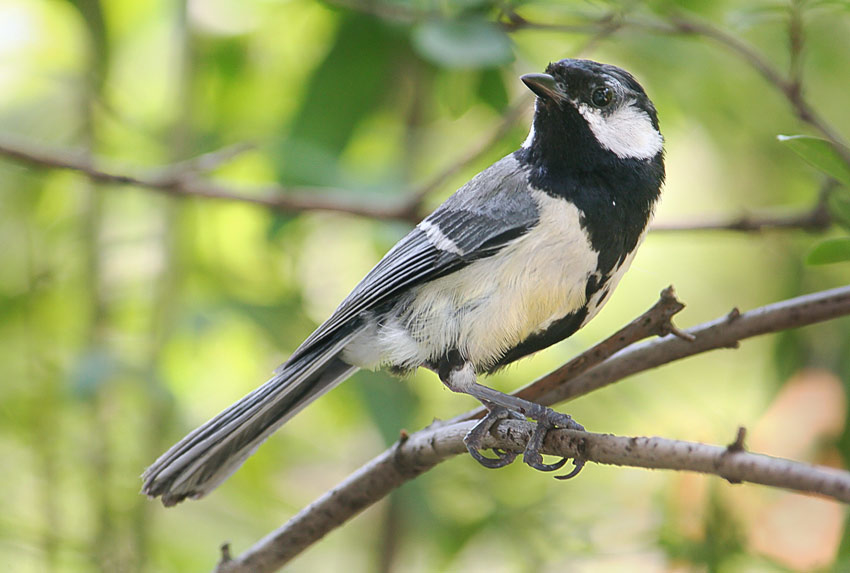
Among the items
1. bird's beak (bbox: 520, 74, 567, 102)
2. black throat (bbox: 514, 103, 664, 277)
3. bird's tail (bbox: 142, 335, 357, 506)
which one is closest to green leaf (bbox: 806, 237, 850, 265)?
black throat (bbox: 514, 103, 664, 277)

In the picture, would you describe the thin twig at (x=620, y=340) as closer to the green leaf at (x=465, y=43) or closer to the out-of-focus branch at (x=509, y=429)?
the out-of-focus branch at (x=509, y=429)

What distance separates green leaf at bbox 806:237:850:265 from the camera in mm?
1438

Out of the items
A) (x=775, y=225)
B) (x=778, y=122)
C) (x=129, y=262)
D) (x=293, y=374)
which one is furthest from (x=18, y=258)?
(x=778, y=122)

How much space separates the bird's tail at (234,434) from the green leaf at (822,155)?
3.43 feet

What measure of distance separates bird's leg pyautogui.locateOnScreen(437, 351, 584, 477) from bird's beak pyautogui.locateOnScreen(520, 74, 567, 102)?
57 centimetres

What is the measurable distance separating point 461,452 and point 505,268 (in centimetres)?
40

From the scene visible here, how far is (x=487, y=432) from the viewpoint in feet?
5.36

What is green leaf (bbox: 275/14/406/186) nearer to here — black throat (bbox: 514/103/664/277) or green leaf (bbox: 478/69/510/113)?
green leaf (bbox: 478/69/510/113)

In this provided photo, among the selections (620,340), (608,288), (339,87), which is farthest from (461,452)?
(339,87)

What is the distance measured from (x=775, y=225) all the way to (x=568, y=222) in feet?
2.91

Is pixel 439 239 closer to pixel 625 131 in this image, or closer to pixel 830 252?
pixel 625 131

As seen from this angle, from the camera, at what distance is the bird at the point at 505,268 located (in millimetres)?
1800

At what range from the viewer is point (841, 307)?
169cm

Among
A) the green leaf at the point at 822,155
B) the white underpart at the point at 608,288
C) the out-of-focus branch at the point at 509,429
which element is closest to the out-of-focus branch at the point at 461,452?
the out-of-focus branch at the point at 509,429
